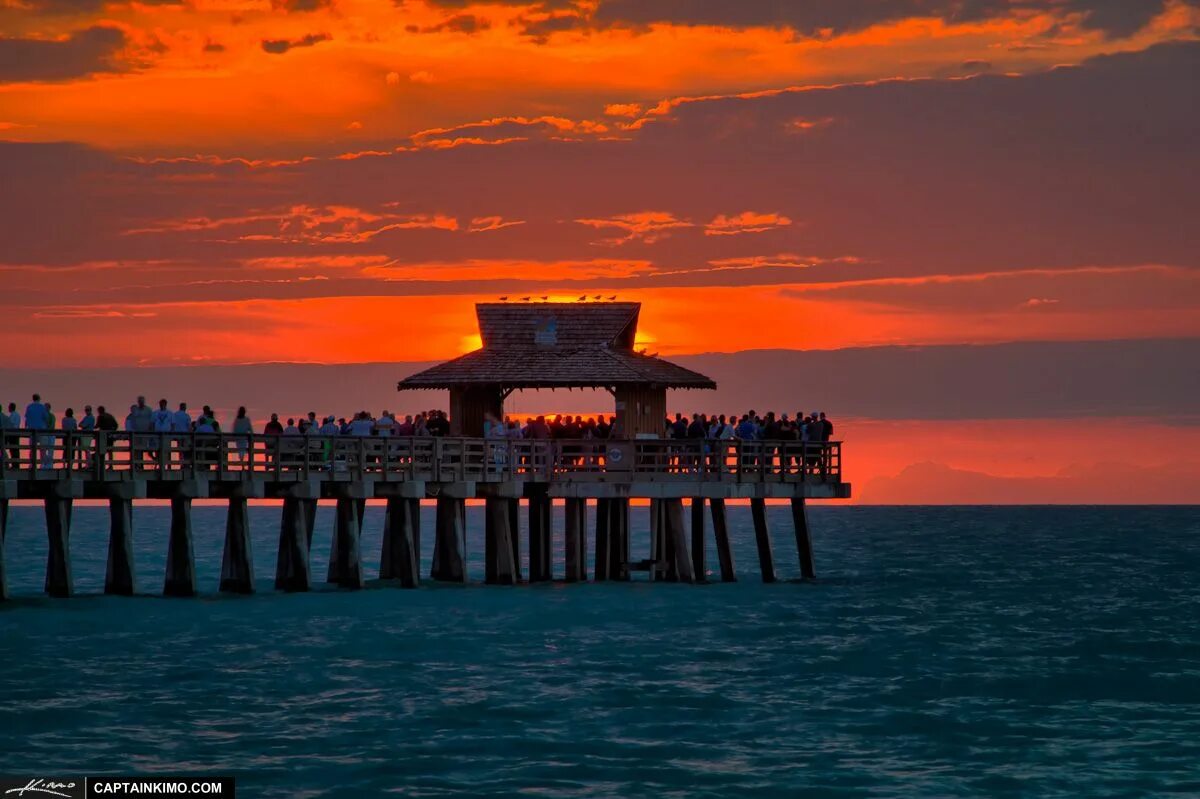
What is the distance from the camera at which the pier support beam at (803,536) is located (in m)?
53.9

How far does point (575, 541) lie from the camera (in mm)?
52062

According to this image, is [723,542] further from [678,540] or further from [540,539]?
[540,539]

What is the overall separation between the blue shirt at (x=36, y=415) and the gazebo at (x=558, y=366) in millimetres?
11662

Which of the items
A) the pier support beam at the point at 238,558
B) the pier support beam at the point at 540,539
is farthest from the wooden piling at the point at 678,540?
the pier support beam at the point at 238,558

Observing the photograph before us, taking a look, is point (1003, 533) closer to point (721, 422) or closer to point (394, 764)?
point (721, 422)

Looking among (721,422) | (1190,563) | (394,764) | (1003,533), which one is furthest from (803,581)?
(1003,533)

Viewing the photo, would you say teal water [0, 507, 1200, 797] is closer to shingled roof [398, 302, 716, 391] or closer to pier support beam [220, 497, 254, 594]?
pier support beam [220, 497, 254, 594]

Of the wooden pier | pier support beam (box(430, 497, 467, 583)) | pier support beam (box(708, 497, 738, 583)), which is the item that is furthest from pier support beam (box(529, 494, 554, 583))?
pier support beam (box(708, 497, 738, 583))

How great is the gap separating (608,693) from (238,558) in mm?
14273

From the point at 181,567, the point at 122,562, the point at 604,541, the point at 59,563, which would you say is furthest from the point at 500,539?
the point at 59,563

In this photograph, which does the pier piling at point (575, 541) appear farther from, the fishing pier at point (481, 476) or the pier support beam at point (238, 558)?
the pier support beam at point (238, 558)

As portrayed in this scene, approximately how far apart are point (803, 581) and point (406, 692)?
26.2 m

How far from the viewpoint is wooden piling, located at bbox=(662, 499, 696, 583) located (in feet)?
168
